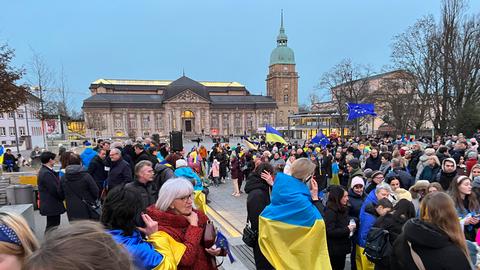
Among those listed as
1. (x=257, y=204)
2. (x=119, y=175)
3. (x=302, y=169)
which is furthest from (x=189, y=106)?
(x=302, y=169)

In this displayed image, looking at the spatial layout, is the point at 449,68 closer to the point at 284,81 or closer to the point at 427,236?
the point at 427,236

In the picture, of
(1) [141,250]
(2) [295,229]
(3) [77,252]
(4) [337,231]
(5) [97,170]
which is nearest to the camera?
(3) [77,252]

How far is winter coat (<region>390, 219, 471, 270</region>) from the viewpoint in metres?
2.33

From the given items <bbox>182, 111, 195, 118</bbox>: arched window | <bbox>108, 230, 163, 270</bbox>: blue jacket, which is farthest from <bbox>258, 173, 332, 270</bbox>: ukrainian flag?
<bbox>182, 111, 195, 118</bbox>: arched window

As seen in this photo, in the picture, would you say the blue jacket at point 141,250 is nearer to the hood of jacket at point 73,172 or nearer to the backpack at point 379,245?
the backpack at point 379,245

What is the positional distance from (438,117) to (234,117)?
7759cm

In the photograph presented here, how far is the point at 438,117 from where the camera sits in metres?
25.8

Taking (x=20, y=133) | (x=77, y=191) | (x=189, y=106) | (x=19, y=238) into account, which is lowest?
(x=20, y=133)

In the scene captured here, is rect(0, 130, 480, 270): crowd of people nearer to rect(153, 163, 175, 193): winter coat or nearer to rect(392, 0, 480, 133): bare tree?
rect(153, 163, 175, 193): winter coat

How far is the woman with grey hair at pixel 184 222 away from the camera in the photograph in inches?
100

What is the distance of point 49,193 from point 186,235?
4.04m

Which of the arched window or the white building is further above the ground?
the arched window

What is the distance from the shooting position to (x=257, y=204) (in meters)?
3.99

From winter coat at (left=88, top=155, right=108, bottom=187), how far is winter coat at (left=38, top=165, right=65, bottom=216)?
158 centimetres
